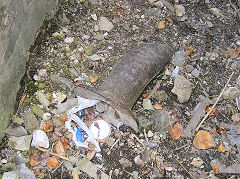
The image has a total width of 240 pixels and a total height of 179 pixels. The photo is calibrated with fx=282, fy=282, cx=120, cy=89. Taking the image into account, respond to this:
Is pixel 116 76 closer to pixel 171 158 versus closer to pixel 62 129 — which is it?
pixel 62 129

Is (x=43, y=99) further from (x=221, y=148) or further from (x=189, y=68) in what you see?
(x=221, y=148)

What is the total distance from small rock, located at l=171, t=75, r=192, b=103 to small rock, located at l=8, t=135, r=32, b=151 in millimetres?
1682

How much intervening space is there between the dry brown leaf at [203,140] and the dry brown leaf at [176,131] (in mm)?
177

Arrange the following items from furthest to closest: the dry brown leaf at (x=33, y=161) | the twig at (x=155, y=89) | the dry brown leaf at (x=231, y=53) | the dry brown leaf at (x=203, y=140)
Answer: the dry brown leaf at (x=231, y=53) → the twig at (x=155, y=89) → the dry brown leaf at (x=203, y=140) → the dry brown leaf at (x=33, y=161)

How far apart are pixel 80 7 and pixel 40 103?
1.52 metres

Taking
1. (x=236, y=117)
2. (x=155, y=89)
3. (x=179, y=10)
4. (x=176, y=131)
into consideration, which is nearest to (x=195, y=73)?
(x=155, y=89)

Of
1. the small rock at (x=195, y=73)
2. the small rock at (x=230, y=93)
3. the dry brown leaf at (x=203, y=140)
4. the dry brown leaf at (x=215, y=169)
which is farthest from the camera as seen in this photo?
the small rock at (x=195, y=73)

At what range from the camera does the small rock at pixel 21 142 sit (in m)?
2.73

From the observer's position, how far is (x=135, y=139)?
9.73 feet

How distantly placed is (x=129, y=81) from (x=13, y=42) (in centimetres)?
117

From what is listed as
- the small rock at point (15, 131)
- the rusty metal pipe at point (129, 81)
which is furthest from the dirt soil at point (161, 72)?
the rusty metal pipe at point (129, 81)

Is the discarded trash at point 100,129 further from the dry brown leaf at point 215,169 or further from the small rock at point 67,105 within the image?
the dry brown leaf at point 215,169

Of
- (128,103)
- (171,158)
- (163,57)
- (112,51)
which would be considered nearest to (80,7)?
(112,51)

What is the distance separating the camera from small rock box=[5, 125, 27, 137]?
278 cm
